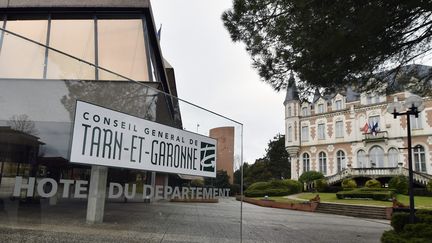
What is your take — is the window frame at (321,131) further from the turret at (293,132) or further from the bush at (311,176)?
the bush at (311,176)

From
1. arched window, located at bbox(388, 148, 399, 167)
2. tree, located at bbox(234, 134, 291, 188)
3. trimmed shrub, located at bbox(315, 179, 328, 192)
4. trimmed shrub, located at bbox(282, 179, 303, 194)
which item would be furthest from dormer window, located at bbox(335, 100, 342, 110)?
tree, located at bbox(234, 134, 291, 188)

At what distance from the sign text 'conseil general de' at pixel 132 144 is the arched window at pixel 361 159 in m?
31.5

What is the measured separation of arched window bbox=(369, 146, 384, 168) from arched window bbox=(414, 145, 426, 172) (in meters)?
2.94

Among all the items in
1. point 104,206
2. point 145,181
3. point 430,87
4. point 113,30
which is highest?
point 113,30

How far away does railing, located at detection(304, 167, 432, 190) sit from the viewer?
2653cm

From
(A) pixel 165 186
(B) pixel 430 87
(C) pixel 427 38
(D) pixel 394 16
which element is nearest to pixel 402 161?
(B) pixel 430 87

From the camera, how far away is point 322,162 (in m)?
34.9

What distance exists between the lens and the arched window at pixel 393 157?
2960 cm

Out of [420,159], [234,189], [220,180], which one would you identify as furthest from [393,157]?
[220,180]

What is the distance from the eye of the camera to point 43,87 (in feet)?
9.39

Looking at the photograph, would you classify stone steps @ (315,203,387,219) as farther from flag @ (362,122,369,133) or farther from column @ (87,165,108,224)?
column @ (87,165,108,224)

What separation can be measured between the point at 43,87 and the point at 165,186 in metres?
1.67

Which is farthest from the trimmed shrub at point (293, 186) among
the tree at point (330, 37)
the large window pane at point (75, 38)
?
the large window pane at point (75, 38)

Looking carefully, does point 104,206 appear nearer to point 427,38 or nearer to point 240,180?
point 240,180
